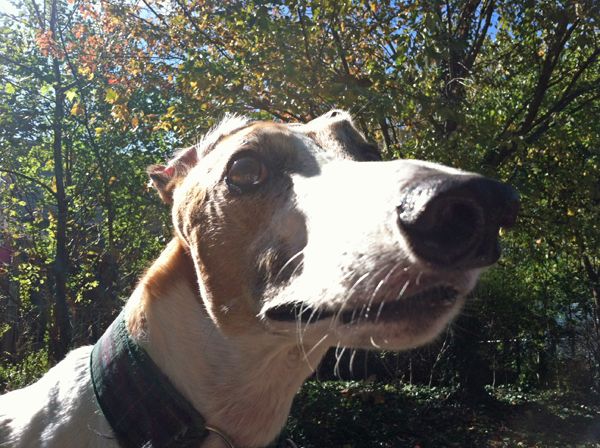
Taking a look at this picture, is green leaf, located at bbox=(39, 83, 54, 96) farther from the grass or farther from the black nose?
the black nose

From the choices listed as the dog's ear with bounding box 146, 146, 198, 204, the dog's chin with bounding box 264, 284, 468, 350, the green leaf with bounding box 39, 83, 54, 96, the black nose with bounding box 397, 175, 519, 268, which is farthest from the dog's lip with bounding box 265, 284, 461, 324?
the green leaf with bounding box 39, 83, 54, 96

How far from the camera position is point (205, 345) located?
6.86 feet

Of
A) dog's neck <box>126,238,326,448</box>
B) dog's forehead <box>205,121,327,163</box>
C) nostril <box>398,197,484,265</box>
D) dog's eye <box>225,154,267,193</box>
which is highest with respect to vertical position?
dog's forehead <box>205,121,327,163</box>

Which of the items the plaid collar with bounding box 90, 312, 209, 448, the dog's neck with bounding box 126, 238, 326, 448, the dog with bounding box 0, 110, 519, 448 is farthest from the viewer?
the dog's neck with bounding box 126, 238, 326, 448

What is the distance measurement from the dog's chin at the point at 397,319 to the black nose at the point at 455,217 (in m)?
0.15

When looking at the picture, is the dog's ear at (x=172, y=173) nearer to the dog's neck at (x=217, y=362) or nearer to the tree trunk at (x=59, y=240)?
the dog's neck at (x=217, y=362)

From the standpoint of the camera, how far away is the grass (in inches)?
277

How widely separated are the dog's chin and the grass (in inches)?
202

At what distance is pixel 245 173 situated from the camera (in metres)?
2.08

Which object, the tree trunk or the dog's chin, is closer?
the dog's chin

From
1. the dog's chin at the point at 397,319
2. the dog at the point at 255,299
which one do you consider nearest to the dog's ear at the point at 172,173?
the dog at the point at 255,299

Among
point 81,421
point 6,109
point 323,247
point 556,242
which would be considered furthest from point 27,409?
point 556,242

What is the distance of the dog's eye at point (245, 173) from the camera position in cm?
204

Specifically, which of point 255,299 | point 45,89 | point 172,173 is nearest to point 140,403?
point 255,299
